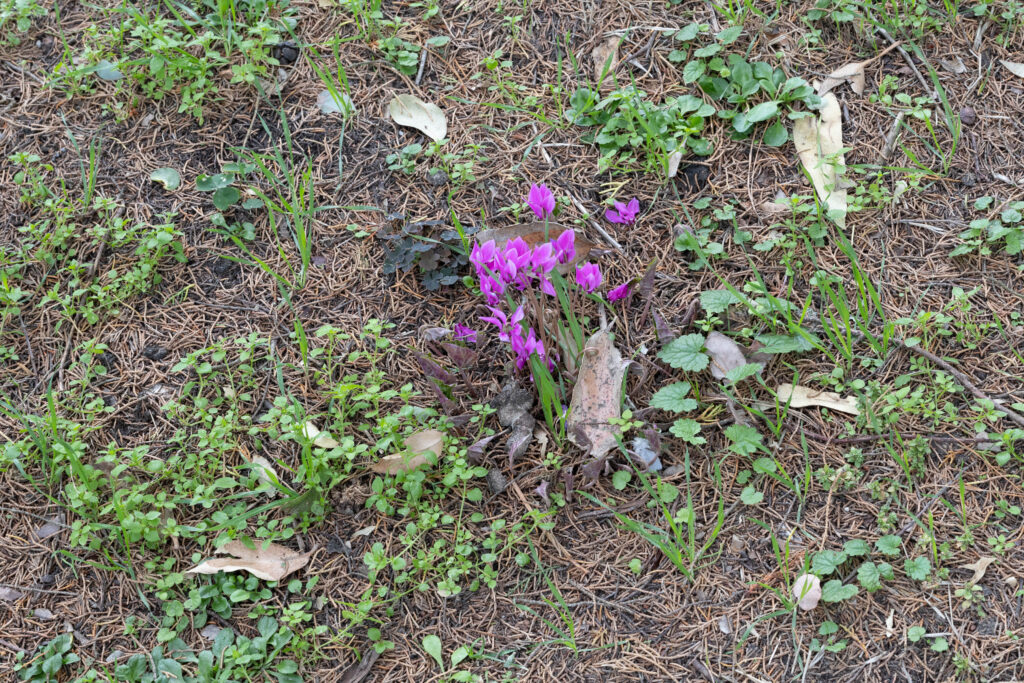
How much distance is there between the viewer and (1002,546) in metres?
2.00

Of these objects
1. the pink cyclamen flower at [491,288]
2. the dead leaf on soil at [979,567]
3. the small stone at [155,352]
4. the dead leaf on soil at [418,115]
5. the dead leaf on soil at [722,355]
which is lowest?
the dead leaf on soil at [979,567]

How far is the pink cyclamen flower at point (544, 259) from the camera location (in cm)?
235

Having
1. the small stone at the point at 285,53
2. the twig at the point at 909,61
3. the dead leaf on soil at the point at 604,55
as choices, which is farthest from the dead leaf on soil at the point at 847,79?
the small stone at the point at 285,53

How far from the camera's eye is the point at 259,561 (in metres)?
2.16

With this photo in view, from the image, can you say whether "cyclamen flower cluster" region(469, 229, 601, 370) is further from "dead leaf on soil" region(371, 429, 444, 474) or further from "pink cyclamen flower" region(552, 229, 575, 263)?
"dead leaf on soil" region(371, 429, 444, 474)

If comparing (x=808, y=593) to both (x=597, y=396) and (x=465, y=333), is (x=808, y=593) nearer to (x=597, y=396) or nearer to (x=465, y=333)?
(x=597, y=396)

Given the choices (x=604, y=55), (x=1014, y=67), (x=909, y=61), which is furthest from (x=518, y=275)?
(x=1014, y=67)

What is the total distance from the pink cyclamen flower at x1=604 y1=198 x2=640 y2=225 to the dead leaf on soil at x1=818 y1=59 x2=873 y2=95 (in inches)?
30.6

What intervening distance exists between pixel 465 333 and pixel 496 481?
444mm

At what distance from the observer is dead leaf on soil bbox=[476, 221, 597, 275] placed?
2.52 m

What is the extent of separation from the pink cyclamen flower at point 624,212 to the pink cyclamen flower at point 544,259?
1.04 ft

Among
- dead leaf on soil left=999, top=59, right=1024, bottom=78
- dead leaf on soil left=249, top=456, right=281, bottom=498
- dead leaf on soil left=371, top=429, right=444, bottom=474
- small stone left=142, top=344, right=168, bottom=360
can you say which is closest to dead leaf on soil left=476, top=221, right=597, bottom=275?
dead leaf on soil left=371, top=429, right=444, bottom=474

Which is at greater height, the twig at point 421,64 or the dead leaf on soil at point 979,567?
the twig at point 421,64

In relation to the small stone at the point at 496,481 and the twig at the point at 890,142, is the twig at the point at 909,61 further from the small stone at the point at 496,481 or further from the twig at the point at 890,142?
the small stone at the point at 496,481
